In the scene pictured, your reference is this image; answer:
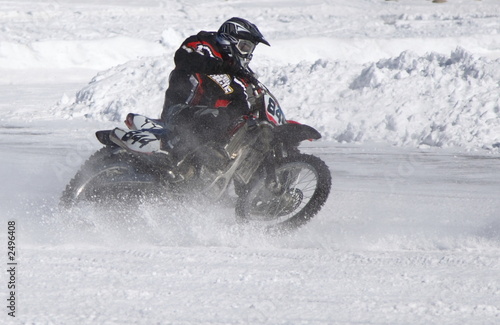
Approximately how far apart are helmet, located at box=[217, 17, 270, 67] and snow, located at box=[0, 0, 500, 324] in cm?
137

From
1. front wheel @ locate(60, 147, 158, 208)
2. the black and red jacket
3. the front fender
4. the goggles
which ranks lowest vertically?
front wheel @ locate(60, 147, 158, 208)

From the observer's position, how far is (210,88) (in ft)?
20.8

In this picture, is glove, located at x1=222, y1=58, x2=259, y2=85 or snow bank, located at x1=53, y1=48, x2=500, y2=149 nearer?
glove, located at x1=222, y1=58, x2=259, y2=85

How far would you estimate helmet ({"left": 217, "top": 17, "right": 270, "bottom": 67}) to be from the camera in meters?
6.28

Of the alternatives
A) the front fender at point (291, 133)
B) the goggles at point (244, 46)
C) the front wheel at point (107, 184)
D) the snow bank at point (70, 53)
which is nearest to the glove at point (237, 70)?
the goggles at point (244, 46)

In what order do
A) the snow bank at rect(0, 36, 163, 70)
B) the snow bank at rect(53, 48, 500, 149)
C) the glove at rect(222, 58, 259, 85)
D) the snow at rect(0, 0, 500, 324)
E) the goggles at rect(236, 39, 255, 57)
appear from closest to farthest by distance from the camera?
1. the snow at rect(0, 0, 500, 324)
2. the glove at rect(222, 58, 259, 85)
3. the goggles at rect(236, 39, 255, 57)
4. the snow bank at rect(53, 48, 500, 149)
5. the snow bank at rect(0, 36, 163, 70)

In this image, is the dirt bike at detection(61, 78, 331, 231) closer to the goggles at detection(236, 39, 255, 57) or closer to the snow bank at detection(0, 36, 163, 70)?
the goggles at detection(236, 39, 255, 57)

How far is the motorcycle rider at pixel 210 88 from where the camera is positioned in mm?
6254

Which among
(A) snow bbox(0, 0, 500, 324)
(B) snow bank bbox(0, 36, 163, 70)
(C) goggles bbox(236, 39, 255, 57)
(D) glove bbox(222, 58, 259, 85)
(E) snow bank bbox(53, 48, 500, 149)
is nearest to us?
(A) snow bbox(0, 0, 500, 324)

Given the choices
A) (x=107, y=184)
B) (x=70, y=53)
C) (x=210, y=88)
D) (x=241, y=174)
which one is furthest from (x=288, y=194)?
(x=70, y=53)

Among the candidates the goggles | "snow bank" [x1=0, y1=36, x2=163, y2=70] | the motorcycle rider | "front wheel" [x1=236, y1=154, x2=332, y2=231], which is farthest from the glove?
"snow bank" [x1=0, y1=36, x2=163, y2=70]

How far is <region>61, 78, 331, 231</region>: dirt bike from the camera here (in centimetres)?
625

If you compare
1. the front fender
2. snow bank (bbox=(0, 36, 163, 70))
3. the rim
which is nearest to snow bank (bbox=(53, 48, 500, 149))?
the rim

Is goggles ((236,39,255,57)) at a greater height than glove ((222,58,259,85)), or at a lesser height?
greater
